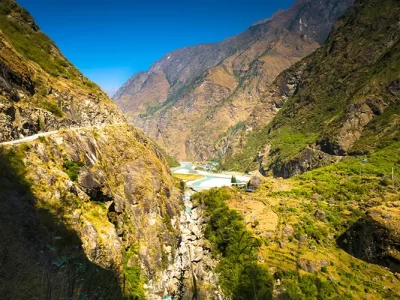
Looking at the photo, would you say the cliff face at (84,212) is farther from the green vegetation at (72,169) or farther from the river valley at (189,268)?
the river valley at (189,268)

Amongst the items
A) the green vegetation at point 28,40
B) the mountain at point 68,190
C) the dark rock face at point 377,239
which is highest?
the green vegetation at point 28,40

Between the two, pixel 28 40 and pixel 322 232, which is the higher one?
pixel 28 40

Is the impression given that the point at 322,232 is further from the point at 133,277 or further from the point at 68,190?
the point at 68,190

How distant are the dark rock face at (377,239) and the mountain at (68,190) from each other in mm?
25868

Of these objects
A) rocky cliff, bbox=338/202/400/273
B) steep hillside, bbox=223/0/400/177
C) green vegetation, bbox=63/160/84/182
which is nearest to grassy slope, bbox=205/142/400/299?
rocky cliff, bbox=338/202/400/273

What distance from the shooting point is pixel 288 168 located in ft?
436

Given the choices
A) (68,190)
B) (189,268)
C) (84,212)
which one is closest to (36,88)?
(68,190)

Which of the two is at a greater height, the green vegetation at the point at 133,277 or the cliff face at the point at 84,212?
the cliff face at the point at 84,212

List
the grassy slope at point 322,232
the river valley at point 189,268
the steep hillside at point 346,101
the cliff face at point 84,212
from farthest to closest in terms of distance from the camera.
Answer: the steep hillside at point 346,101, the river valley at point 189,268, the grassy slope at point 322,232, the cliff face at point 84,212

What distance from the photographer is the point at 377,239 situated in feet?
101

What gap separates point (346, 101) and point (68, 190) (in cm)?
14465

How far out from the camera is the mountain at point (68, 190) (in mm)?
7301

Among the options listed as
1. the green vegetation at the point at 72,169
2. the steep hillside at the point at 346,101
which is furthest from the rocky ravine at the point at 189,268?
the steep hillside at the point at 346,101

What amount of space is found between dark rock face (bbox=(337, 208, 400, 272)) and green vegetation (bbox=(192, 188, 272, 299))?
12.1m
